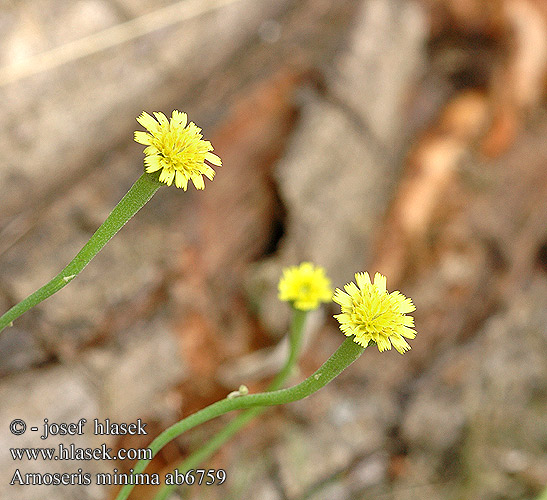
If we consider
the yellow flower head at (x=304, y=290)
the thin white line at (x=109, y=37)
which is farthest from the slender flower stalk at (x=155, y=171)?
the thin white line at (x=109, y=37)

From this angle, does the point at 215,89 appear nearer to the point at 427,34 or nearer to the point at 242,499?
the point at 427,34

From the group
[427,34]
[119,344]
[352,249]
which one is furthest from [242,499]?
[427,34]

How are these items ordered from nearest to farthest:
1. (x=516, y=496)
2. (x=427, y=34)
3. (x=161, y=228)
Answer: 1. (x=516, y=496)
2. (x=161, y=228)
3. (x=427, y=34)

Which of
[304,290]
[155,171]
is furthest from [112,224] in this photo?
[304,290]

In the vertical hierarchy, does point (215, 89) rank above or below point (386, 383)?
above

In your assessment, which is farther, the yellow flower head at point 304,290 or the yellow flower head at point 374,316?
the yellow flower head at point 304,290

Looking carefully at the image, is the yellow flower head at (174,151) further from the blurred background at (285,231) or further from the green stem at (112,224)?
the blurred background at (285,231)

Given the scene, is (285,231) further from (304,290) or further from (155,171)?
(155,171)
